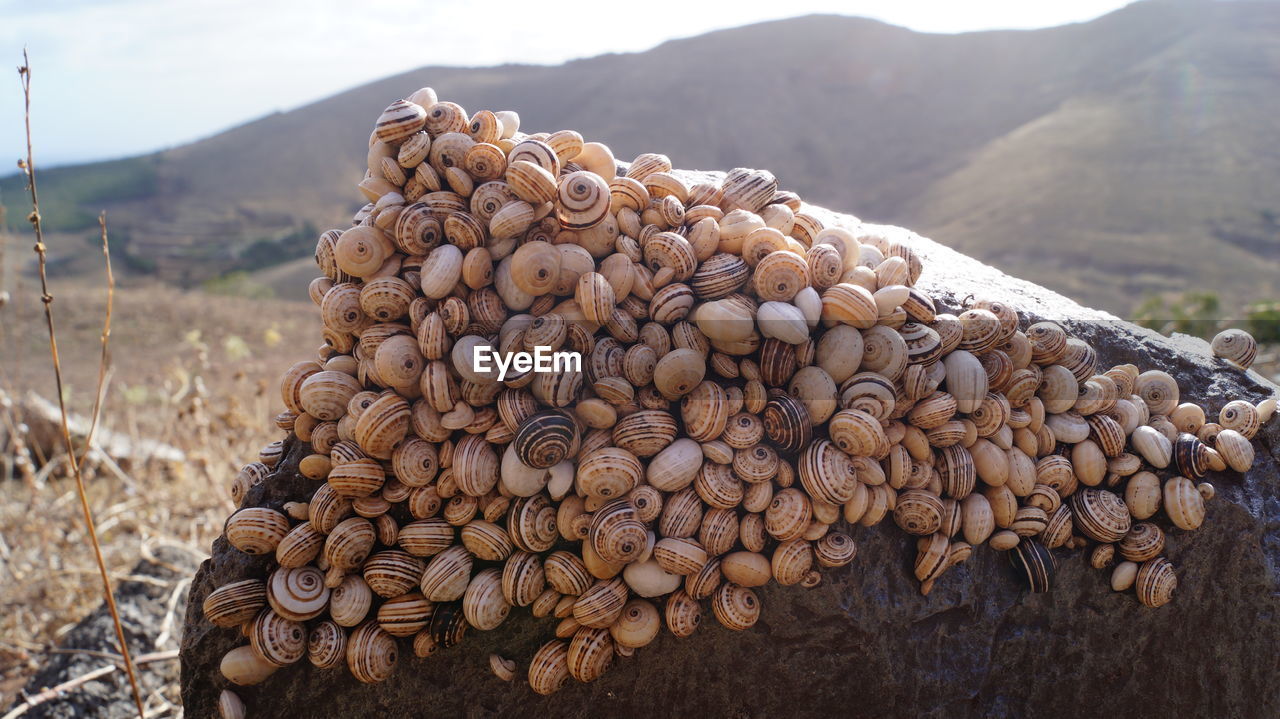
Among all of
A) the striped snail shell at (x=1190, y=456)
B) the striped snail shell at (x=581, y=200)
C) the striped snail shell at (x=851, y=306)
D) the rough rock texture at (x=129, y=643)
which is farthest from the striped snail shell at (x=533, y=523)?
the rough rock texture at (x=129, y=643)

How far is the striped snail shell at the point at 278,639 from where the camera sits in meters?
2.34

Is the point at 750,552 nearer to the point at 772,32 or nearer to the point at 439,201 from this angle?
the point at 439,201

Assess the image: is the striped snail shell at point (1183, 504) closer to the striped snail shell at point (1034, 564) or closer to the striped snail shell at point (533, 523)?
the striped snail shell at point (1034, 564)

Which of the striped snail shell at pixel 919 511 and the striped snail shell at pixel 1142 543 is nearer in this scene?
the striped snail shell at pixel 919 511

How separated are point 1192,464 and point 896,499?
1.10m

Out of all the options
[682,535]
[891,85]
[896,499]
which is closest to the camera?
[682,535]

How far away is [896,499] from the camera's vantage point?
246cm

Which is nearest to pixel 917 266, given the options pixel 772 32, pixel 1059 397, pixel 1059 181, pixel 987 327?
pixel 987 327

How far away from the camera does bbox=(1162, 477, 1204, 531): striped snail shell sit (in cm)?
268

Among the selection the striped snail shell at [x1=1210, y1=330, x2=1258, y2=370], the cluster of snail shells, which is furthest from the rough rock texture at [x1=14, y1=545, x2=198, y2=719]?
the striped snail shell at [x1=1210, y1=330, x2=1258, y2=370]

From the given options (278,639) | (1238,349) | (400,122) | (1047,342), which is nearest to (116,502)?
(278,639)

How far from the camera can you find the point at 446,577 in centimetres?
Answer: 231

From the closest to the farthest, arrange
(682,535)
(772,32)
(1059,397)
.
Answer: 1. (682,535)
2. (1059,397)
3. (772,32)

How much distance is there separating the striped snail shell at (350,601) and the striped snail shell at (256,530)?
0.79 feet
